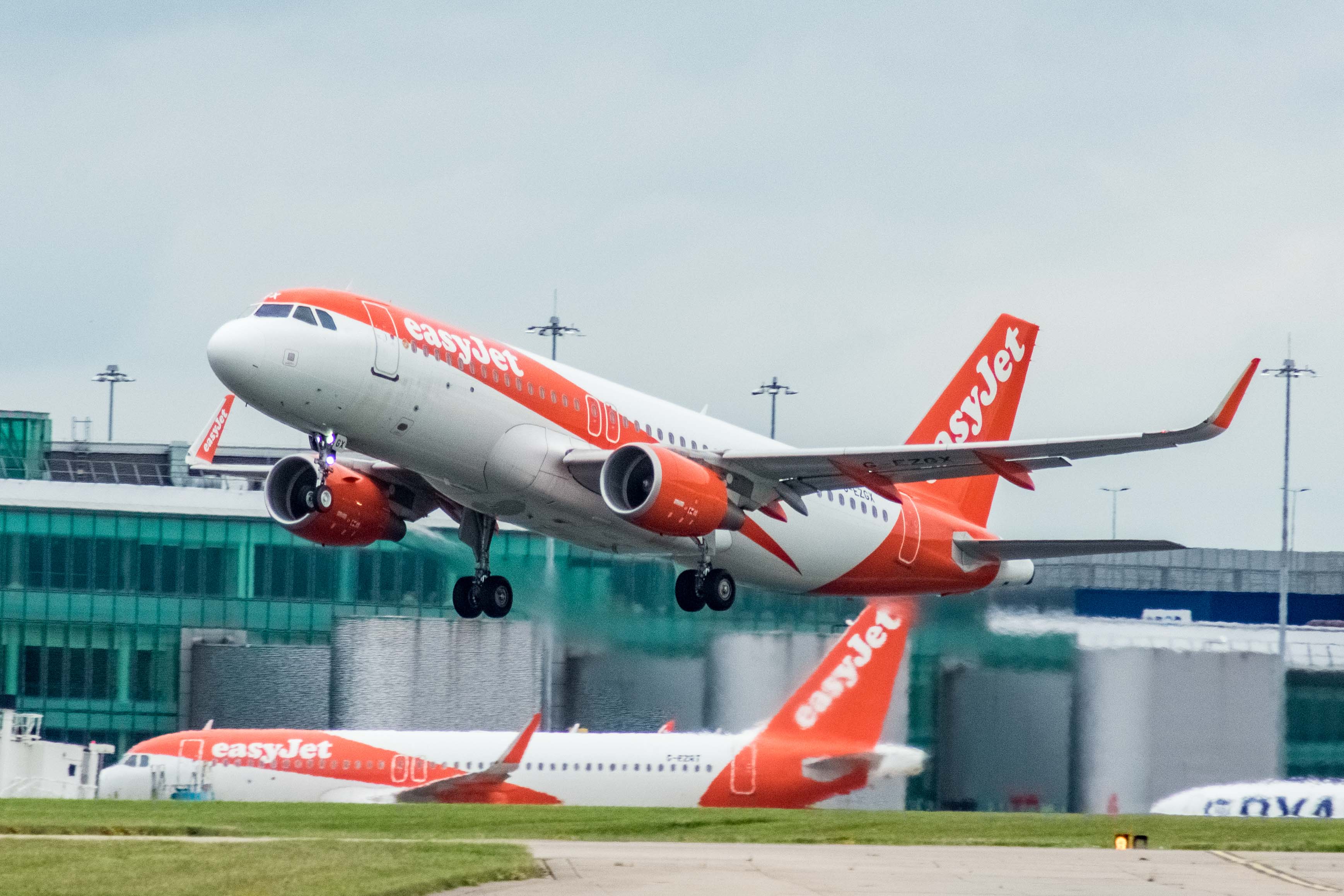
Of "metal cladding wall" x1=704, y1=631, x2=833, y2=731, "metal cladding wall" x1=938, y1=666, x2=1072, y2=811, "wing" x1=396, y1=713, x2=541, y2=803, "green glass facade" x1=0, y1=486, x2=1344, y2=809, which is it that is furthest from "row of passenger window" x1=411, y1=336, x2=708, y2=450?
"green glass facade" x1=0, y1=486, x2=1344, y2=809

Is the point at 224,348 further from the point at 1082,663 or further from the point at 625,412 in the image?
the point at 1082,663

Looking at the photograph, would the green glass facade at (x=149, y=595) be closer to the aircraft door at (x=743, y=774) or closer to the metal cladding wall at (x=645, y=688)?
the metal cladding wall at (x=645, y=688)

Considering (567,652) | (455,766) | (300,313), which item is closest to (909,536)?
(455,766)

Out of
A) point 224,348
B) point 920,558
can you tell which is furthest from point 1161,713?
point 224,348

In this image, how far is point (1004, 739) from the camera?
45.1m

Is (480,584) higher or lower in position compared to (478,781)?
higher

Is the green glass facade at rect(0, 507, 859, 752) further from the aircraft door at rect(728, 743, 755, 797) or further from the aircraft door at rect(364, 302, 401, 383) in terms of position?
the aircraft door at rect(364, 302, 401, 383)

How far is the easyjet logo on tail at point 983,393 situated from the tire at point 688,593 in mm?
8777

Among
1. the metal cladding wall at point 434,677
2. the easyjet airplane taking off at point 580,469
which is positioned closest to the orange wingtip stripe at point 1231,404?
the easyjet airplane taking off at point 580,469

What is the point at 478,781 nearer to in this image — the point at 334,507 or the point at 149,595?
the point at 334,507

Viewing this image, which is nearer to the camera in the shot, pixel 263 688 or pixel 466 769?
pixel 466 769

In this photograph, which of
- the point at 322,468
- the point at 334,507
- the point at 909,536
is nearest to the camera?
the point at 322,468

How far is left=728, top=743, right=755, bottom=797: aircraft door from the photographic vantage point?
141 ft

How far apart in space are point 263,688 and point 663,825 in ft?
84.3
